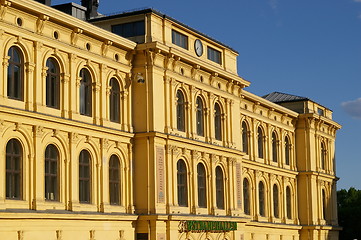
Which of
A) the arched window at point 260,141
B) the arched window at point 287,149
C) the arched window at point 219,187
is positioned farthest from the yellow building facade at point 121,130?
the arched window at point 287,149

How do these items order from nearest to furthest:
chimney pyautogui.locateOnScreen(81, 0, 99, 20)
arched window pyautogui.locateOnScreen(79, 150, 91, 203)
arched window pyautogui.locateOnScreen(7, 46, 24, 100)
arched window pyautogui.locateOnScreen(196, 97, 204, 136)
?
arched window pyautogui.locateOnScreen(7, 46, 24, 100) → arched window pyautogui.locateOnScreen(79, 150, 91, 203) → chimney pyautogui.locateOnScreen(81, 0, 99, 20) → arched window pyautogui.locateOnScreen(196, 97, 204, 136)

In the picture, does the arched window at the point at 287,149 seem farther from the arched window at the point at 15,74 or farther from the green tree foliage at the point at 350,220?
the arched window at the point at 15,74

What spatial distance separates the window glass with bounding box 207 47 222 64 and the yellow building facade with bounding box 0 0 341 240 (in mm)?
161

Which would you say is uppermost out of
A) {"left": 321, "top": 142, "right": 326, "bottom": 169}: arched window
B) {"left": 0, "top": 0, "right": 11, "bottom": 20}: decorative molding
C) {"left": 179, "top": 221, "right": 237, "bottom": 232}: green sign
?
{"left": 0, "top": 0, "right": 11, "bottom": 20}: decorative molding

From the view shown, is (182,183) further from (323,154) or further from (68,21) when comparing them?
(323,154)

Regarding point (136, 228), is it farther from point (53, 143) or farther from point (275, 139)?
point (275, 139)

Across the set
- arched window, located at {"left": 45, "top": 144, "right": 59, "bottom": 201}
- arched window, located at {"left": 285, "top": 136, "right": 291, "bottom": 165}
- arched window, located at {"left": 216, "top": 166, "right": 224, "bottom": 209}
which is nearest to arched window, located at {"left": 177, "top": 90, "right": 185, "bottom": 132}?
arched window, located at {"left": 216, "top": 166, "right": 224, "bottom": 209}

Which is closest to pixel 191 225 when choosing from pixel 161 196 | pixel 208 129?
pixel 161 196

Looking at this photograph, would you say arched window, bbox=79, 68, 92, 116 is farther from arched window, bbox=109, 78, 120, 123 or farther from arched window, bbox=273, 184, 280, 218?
arched window, bbox=273, 184, 280, 218

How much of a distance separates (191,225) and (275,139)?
80.2 ft

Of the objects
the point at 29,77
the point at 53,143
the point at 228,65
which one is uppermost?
the point at 228,65

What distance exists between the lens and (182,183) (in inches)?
2176

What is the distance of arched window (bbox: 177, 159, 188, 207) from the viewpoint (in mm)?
54781

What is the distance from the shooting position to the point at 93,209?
47656 millimetres
